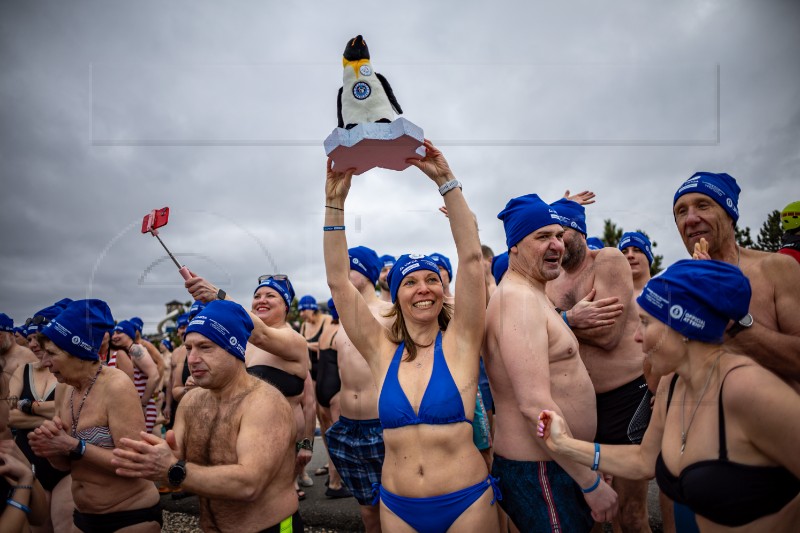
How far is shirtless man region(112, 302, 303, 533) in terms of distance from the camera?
2363 millimetres

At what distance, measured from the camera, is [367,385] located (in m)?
4.22

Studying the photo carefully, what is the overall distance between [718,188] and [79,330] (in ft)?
14.2

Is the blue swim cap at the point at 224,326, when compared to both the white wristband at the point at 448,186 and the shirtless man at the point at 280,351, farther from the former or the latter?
the white wristband at the point at 448,186

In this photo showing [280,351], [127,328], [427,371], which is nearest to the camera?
[427,371]

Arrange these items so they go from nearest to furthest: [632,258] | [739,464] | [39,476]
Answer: [739,464] < [39,476] < [632,258]

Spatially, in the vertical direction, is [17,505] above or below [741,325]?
below

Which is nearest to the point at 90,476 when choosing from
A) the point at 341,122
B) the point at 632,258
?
the point at 341,122

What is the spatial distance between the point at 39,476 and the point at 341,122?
14.2 ft

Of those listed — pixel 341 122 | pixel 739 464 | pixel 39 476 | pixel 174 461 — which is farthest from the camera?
pixel 39 476

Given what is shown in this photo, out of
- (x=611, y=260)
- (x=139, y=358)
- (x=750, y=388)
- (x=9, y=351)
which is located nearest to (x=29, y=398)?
(x=9, y=351)

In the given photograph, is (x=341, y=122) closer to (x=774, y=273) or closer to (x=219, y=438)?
(x=219, y=438)

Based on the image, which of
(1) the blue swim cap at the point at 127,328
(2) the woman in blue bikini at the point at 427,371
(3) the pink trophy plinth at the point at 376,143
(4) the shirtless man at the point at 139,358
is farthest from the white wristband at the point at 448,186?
(1) the blue swim cap at the point at 127,328

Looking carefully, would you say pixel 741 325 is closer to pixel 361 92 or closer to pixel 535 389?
pixel 535 389

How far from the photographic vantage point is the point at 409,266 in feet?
8.95
